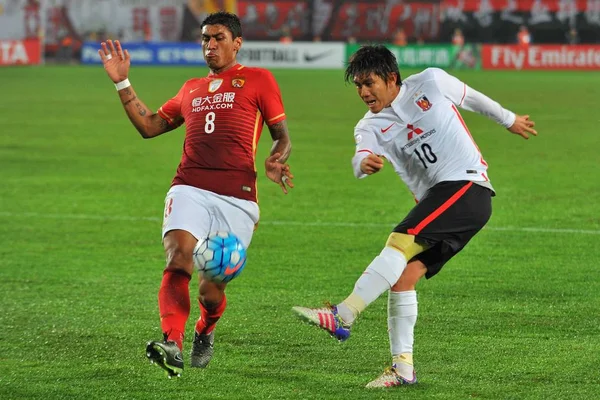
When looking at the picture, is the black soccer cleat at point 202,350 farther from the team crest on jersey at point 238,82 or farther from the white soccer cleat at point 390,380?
the team crest on jersey at point 238,82

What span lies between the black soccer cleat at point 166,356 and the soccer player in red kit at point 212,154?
1.33 feet

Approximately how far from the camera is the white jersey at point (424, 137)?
19.6ft

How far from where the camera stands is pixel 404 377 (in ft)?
18.9

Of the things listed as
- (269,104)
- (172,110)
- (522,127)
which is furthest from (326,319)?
(172,110)

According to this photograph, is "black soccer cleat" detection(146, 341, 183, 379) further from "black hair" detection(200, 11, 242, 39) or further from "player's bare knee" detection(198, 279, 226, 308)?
"black hair" detection(200, 11, 242, 39)

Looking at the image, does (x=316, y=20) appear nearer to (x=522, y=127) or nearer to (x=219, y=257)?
(x=522, y=127)

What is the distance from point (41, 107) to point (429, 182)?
21359 millimetres

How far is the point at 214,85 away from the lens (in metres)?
6.59

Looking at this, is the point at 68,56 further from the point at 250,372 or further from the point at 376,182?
the point at 250,372

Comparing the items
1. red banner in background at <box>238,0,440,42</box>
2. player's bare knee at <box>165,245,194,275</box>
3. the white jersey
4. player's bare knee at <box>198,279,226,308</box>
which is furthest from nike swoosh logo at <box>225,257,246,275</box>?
red banner in background at <box>238,0,440,42</box>

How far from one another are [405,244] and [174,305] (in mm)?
1217

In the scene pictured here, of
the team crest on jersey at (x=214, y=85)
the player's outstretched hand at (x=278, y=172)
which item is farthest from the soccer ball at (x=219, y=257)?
the team crest on jersey at (x=214, y=85)

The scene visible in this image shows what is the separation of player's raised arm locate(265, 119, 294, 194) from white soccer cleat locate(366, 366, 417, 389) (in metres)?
A: 1.08

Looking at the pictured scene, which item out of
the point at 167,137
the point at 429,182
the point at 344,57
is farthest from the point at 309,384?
the point at 344,57
